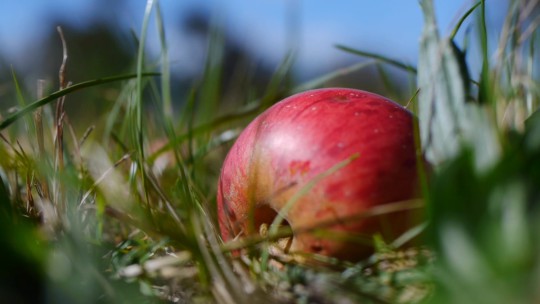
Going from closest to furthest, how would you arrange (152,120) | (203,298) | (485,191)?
(485,191), (203,298), (152,120)

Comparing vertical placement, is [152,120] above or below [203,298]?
below

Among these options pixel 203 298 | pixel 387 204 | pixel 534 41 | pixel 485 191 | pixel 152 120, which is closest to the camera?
pixel 485 191

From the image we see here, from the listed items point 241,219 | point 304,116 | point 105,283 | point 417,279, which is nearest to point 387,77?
point 304,116

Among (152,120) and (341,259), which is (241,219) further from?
(152,120)

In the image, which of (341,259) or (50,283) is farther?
(341,259)

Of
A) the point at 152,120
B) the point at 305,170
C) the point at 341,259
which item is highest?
the point at 305,170

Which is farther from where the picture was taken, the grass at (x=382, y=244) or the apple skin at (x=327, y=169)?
the apple skin at (x=327, y=169)

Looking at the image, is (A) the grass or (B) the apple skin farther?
(B) the apple skin

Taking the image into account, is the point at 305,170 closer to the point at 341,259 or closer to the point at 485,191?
the point at 341,259
